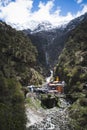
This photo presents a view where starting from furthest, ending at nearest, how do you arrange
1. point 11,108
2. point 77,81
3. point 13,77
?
point 77,81, point 13,77, point 11,108

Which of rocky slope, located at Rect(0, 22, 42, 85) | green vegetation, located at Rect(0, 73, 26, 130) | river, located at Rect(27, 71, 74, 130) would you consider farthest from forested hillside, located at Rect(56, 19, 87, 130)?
rocky slope, located at Rect(0, 22, 42, 85)

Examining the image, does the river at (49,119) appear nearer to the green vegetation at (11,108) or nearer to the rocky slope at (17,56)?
the green vegetation at (11,108)

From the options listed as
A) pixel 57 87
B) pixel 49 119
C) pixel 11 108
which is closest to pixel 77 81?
pixel 57 87

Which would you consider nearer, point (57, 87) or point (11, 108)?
point (11, 108)

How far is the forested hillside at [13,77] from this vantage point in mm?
88375

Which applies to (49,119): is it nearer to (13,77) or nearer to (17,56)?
(13,77)

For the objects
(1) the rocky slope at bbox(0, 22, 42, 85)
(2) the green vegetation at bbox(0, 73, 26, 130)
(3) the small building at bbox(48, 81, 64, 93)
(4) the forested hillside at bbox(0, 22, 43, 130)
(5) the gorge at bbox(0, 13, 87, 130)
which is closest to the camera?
(2) the green vegetation at bbox(0, 73, 26, 130)

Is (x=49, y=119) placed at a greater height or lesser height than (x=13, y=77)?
lesser

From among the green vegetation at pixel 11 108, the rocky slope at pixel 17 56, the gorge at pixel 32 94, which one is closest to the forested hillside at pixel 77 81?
the gorge at pixel 32 94

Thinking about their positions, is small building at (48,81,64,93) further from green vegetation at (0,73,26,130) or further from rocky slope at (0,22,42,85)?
green vegetation at (0,73,26,130)

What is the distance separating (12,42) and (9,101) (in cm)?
9458

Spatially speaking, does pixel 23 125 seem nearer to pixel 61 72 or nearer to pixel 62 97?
pixel 62 97

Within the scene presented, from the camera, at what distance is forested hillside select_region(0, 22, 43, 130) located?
88375 mm

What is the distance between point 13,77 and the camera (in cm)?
13962
